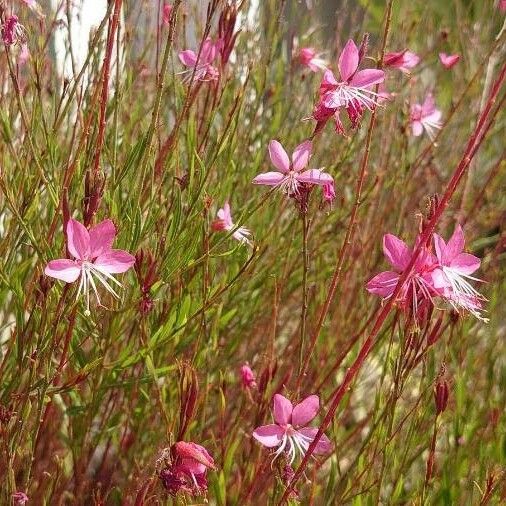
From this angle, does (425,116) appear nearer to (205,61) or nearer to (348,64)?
(205,61)

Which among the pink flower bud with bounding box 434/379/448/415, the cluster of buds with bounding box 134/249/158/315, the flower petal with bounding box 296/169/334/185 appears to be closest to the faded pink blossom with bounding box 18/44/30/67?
the cluster of buds with bounding box 134/249/158/315

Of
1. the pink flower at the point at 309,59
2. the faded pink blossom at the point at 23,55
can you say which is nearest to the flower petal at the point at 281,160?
the faded pink blossom at the point at 23,55

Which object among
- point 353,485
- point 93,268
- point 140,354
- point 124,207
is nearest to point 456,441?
point 353,485

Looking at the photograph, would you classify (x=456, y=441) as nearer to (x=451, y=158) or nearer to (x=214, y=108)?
(x=214, y=108)

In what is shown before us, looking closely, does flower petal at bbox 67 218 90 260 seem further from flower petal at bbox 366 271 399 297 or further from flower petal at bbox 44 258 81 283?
flower petal at bbox 366 271 399 297

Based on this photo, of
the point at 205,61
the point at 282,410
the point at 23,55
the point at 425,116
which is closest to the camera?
the point at 282,410

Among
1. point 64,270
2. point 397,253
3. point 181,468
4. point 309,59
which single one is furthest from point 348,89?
point 309,59
